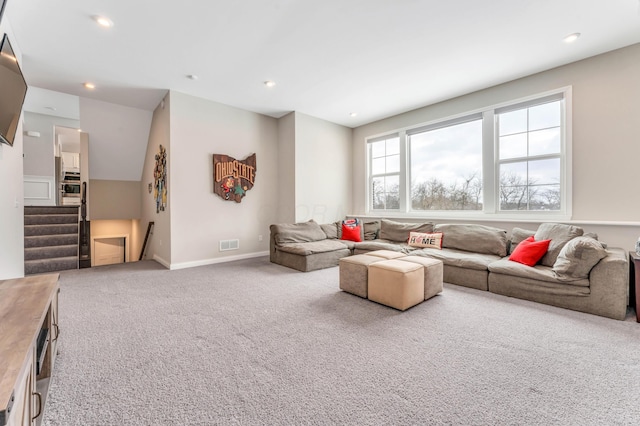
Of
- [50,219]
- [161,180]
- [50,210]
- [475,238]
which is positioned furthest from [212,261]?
[475,238]

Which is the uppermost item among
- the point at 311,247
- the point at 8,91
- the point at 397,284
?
the point at 8,91

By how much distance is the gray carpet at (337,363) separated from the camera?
1.37 meters

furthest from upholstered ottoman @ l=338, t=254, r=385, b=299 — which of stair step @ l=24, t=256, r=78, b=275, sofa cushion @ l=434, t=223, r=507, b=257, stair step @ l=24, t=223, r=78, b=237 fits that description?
stair step @ l=24, t=223, r=78, b=237

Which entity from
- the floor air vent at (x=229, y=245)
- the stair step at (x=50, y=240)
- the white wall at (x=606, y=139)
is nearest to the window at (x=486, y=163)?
the white wall at (x=606, y=139)

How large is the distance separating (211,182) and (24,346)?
162 inches

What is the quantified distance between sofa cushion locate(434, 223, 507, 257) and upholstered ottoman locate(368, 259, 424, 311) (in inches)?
61.1

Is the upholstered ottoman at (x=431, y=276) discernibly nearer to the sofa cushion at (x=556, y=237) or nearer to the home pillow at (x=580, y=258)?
the home pillow at (x=580, y=258)

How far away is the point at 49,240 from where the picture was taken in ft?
16.5

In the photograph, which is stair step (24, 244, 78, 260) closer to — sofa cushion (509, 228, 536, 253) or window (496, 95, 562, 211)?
sofa cushion (509, 228, 536, 253)

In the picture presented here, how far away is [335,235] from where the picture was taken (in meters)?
5.51

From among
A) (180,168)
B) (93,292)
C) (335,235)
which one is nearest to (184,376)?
(93,292)

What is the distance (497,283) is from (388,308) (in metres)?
1.47

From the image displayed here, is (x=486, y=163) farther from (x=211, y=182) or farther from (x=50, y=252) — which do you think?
(x=50, y=252)

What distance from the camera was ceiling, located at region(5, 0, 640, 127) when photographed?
8.41 feet
